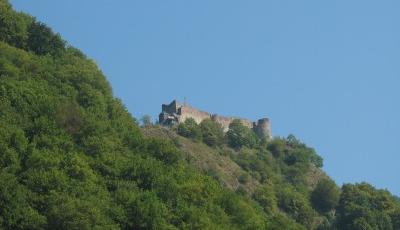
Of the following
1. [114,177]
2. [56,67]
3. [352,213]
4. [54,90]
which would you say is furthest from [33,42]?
[352,213]

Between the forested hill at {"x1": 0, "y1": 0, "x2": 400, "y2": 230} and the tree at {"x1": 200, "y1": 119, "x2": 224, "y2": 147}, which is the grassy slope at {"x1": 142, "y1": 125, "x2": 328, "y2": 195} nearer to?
the forested hill at {"x1": 0, "y1": 0, "x2": 400, "y2": 230}

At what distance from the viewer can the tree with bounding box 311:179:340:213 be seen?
358 ft

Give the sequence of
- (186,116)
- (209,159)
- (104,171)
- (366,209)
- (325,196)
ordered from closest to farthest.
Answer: (104,171), (366,209), (209,159), (325,196), (186,116)

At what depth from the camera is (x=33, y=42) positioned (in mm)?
92812

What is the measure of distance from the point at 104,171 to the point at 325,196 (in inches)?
1655

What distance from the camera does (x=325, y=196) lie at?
110375 mm

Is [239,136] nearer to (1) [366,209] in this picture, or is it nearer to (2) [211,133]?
(2) [211,133]

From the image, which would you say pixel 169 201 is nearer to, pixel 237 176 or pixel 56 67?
pixel 56 67

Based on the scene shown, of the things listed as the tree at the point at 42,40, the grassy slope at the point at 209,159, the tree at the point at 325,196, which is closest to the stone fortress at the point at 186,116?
the grassy slope at the point at 209,159

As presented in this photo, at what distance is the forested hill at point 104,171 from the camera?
6490 centimetres

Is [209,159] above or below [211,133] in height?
below

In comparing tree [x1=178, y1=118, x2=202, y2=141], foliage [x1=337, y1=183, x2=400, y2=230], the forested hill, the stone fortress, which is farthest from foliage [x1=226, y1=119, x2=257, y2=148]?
foliage [x1=337, y1=183, x2=400, y2=230]

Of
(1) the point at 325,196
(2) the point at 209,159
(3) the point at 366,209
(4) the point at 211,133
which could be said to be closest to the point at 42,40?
(2) the point at 209,159

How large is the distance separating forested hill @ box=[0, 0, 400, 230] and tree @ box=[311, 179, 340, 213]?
108 millimetres
